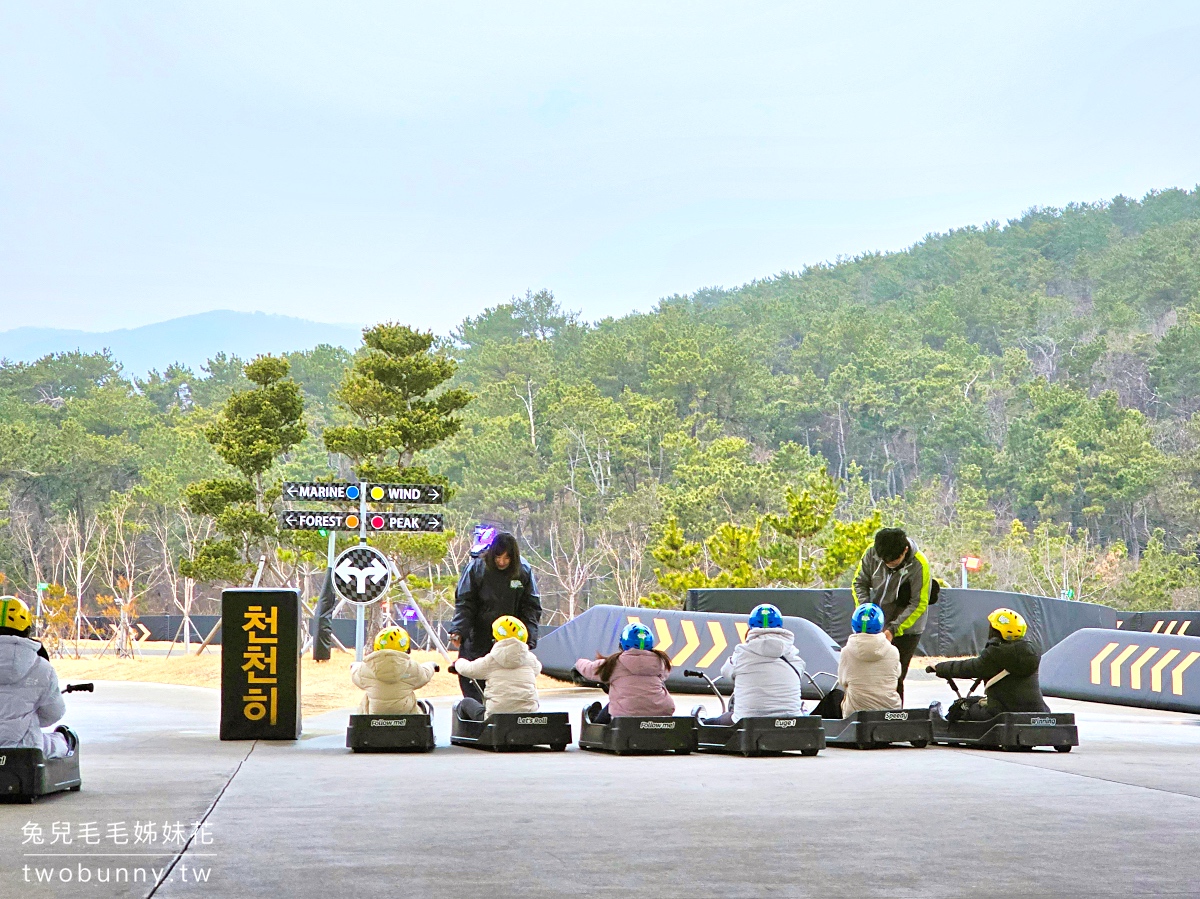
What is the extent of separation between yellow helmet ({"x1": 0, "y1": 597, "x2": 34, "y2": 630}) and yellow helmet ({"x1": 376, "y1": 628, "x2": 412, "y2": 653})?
3.84 metres

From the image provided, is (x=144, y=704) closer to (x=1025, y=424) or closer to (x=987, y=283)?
(x=1025, y=424)

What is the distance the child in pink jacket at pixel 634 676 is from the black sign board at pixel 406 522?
15.2 ft

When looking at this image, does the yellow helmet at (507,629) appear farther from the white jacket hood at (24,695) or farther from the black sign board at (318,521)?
the black sign board at (318,521)

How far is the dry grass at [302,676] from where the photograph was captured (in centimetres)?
2272

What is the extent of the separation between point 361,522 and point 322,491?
2.03 ft

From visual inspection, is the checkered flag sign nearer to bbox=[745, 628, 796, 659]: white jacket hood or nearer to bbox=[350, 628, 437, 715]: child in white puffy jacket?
bbox=[350, 628, 437, 715]: child in white puffy jacket

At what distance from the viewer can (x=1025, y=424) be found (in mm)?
84125

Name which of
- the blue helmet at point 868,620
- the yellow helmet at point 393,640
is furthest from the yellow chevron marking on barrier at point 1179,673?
the yellow helmet at point 393,640

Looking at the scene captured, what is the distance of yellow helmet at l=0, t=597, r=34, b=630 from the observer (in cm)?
872

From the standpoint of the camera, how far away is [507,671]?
1262 centimetres

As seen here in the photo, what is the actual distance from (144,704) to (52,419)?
7165cm

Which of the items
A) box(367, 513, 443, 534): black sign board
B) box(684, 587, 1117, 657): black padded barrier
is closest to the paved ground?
box(367, 513, 443, 534): black sign board

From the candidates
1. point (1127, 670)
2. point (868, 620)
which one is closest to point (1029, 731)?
point (868, 620)

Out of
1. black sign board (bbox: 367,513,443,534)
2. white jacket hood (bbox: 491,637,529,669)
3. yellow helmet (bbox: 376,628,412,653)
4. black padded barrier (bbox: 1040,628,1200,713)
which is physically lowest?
black padded barrier (bbox: 1040,628,1200,713)
